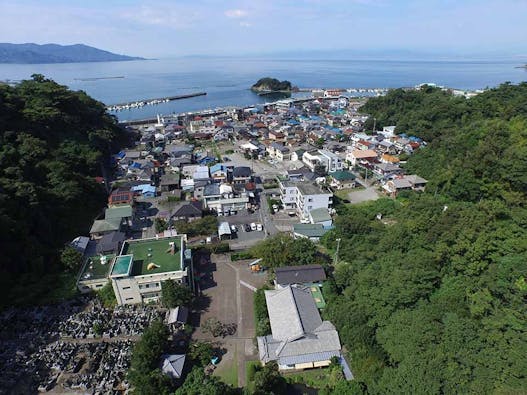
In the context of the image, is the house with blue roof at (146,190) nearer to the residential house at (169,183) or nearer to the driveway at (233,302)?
the residential house at (169,183)

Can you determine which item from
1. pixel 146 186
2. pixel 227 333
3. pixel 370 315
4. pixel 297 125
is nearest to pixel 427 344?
pixel 370 315

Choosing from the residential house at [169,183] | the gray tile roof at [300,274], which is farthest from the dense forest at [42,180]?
the gray tile roof at [300,274]

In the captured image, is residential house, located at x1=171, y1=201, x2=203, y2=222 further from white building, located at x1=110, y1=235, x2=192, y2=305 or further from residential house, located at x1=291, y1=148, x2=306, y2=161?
residential house, located at x1=291, y1=148, x2=306, y2=161

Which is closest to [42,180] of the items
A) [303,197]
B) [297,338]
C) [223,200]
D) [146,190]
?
[146,190]

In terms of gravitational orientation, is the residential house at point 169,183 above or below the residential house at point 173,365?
above

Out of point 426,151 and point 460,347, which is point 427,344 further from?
point 426,151

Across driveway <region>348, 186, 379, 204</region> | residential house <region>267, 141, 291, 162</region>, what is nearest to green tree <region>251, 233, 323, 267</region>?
driveway <region>348, 186, 379, 204</region>
